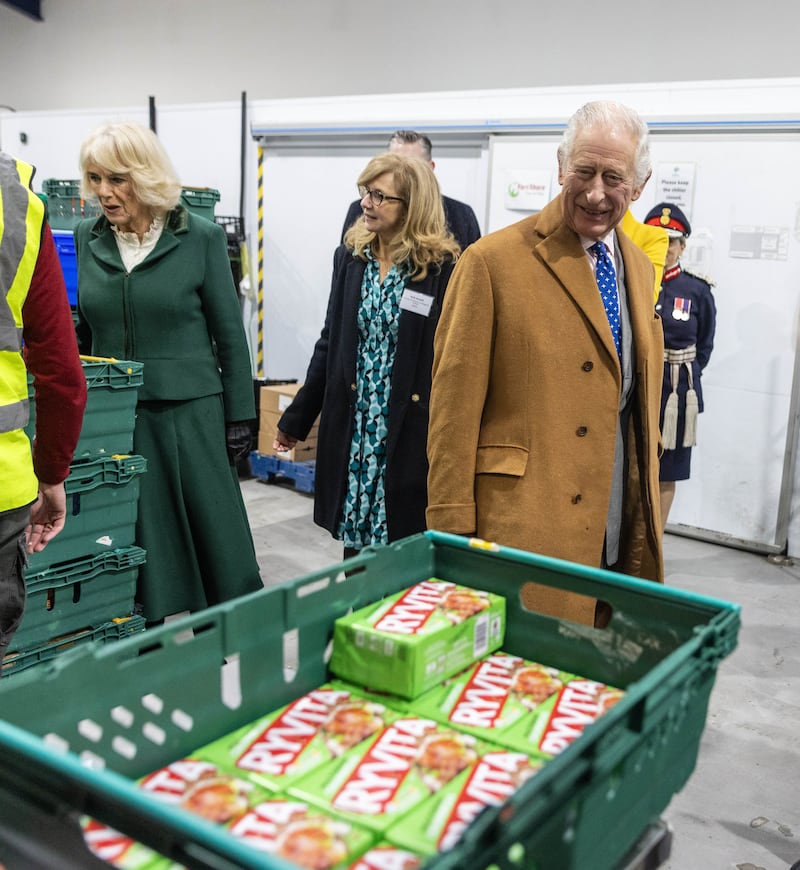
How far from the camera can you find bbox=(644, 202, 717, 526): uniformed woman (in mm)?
4535

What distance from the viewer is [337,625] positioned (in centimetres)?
116

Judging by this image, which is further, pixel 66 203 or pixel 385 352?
pixel 66 203

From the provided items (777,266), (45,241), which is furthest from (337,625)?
(777,266)

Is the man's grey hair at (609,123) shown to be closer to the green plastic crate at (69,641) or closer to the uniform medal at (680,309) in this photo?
the green plastic crate at (69,641)

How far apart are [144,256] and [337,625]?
2.27 metres

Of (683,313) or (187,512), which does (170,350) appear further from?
(683,313)

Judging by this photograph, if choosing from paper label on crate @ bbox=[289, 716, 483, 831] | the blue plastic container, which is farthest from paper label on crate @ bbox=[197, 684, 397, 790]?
the blue plastic container

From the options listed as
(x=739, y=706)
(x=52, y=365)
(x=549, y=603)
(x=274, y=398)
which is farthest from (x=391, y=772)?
(x=274, y=398)

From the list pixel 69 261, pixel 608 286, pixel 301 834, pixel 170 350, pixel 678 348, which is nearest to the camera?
pixel 301 834

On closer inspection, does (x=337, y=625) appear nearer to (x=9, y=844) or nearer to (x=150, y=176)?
(x=9, y=844)

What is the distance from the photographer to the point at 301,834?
A: 839 millimetres

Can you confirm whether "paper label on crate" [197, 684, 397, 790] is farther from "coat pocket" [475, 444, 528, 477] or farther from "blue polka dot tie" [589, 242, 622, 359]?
"blue polka dot tie" [589, 242, 622, 359]

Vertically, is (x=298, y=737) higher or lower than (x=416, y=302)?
lower

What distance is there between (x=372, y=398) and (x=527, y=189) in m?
2.98
